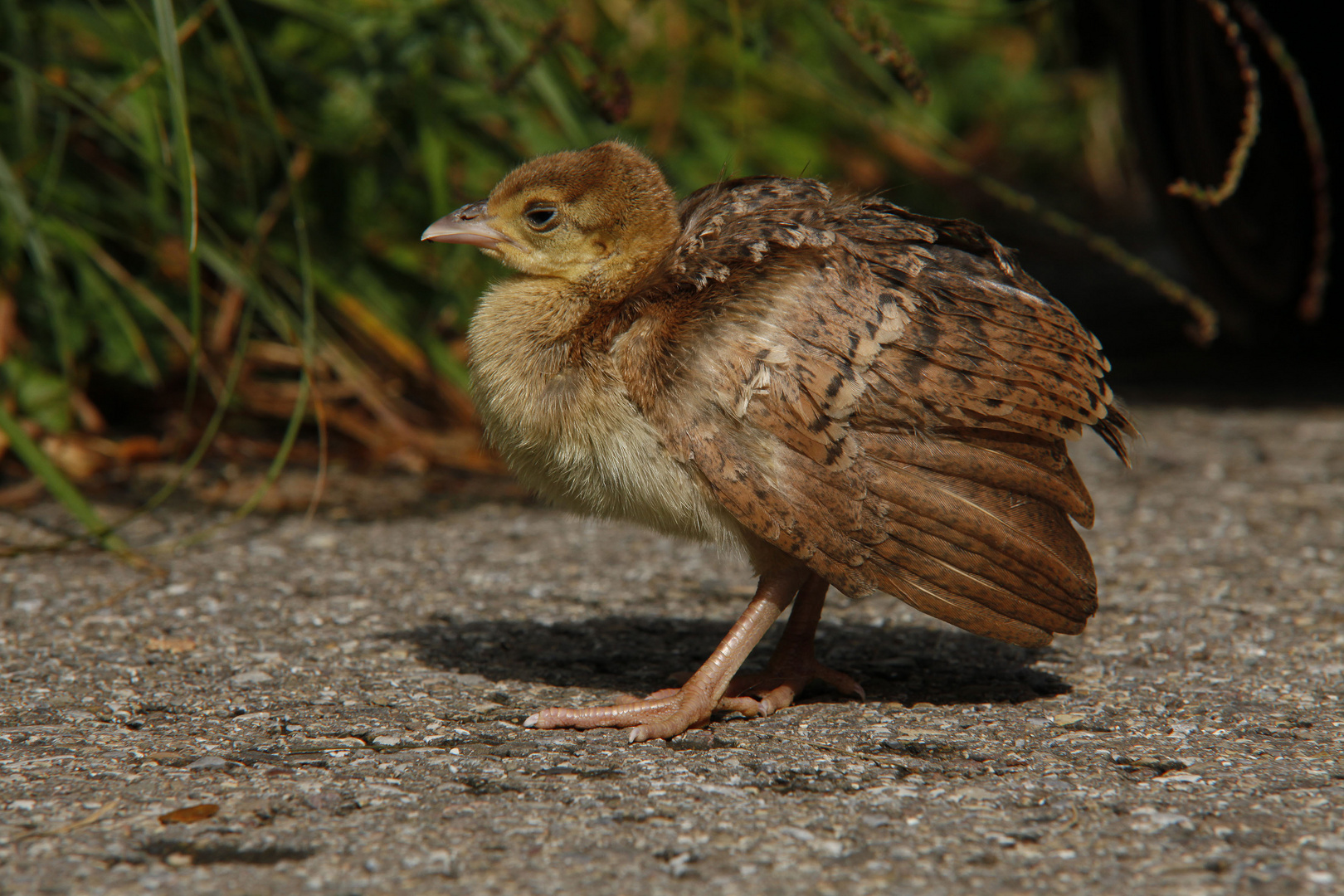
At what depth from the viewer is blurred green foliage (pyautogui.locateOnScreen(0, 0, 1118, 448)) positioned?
445 centimetres

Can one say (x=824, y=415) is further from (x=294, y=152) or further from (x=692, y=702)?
(x=294, y=152)

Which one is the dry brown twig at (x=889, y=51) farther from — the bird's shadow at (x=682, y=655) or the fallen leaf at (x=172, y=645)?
the fallen leaf at (x=172, y=645)

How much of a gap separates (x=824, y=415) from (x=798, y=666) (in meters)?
0.80

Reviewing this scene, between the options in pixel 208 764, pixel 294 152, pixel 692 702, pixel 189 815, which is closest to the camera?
pixel 189 815

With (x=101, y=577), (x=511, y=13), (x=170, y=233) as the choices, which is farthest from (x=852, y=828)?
(x=170, y=233)

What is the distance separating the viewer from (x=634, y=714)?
115 inches

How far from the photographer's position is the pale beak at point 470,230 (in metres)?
3.25

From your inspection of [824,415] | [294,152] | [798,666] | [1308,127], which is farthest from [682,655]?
[294,152]

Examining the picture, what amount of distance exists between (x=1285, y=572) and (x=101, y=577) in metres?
3.69

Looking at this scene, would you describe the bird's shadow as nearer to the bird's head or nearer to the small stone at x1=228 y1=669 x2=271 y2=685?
the small stone at x1=228 y1=669 x2=271 y2=685

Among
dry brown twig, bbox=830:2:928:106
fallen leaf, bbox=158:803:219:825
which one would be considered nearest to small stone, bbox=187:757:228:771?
fallen leaf, bbox=158:803:219:825

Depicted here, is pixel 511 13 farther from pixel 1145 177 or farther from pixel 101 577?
pixel 1145 177

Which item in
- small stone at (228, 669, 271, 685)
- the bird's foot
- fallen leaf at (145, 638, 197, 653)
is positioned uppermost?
the bird's foot

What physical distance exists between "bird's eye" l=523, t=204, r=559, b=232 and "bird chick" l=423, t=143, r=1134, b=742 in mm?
149
